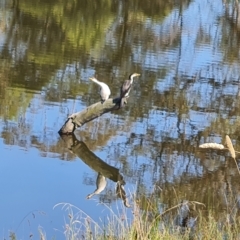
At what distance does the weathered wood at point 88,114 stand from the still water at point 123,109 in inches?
7.8

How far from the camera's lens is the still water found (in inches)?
316

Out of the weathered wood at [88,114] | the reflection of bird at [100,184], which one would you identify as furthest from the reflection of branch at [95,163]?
the weathered wood at [88,114]

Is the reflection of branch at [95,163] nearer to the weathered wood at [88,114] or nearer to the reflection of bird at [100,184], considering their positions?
the reflection of bird at [100,184]

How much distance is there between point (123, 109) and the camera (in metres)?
11.4

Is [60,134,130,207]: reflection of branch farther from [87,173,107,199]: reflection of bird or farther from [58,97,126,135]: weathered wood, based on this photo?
[58,97,126,135]: weathered wood

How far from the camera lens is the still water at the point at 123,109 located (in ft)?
26.3

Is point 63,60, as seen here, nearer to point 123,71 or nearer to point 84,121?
point 123,71

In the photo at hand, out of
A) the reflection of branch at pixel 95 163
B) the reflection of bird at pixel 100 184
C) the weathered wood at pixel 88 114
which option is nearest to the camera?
the reflection of bird at pixel 100 184

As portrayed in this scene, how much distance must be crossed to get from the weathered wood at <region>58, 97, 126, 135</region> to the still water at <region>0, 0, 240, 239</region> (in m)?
0.20

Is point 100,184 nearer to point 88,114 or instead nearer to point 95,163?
point 95,163

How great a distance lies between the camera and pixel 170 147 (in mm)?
9977

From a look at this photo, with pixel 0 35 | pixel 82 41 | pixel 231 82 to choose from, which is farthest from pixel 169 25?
pixel 231 82

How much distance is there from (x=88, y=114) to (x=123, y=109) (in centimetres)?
182

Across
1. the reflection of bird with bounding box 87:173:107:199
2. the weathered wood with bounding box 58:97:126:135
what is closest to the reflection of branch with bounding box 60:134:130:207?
the reflection of bird with bounding box 87:173:107:199
